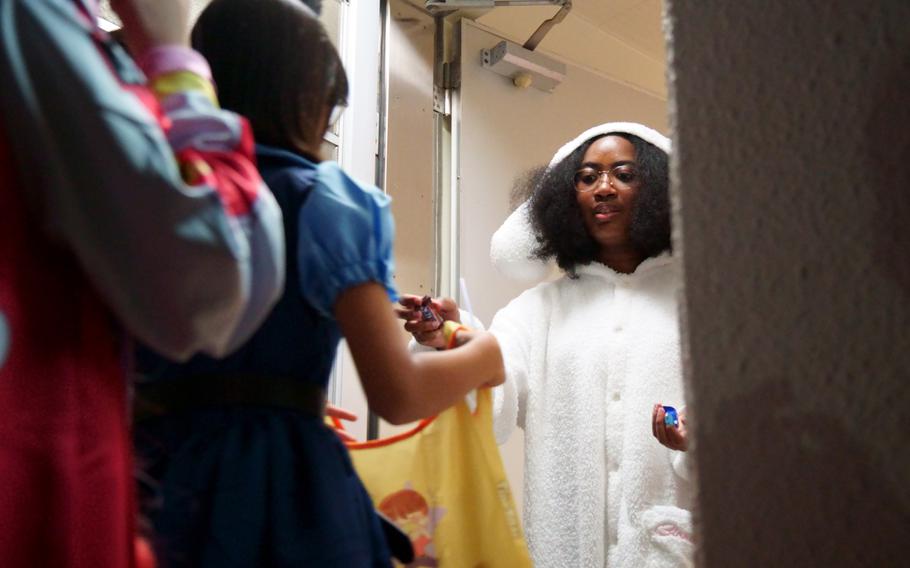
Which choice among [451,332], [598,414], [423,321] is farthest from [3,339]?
[598,414]

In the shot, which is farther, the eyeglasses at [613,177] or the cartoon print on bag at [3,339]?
the eyeglasses at [613,177]

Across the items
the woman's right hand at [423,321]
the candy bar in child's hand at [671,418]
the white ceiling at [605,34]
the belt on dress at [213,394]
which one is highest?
the white ceiling at [605,34]

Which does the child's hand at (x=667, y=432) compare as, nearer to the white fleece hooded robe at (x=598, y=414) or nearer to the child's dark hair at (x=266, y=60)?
the white fleece hooded robe at (x=598, y=414)

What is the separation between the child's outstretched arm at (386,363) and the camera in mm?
721

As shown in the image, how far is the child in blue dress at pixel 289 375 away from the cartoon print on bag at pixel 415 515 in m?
0.22

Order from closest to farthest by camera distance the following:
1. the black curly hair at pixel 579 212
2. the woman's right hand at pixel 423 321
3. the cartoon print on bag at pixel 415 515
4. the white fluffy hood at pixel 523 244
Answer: the cartoon print on bag at pixel 415 515, the woman's right hand at pixel 423 321, the black curly hair at pixel 579 212, the white fluffy hood at pixel 523 244

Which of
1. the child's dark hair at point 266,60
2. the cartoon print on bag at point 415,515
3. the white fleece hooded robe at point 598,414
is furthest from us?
the white fleece hooded robe at point 598,414

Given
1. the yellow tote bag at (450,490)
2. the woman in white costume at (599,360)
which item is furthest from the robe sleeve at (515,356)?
the yellow tote bag at (450,490)

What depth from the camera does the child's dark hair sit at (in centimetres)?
77

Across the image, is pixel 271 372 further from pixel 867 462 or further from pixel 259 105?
pixel 867 462

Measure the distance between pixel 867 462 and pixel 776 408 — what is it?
5 centimetres

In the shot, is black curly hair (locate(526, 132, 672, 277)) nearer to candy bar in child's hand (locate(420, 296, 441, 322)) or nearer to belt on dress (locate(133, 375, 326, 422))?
candy bar in child's hand (locate(420, 296, 441, 322))

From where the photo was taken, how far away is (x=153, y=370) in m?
0.72

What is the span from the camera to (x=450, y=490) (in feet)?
3.20
